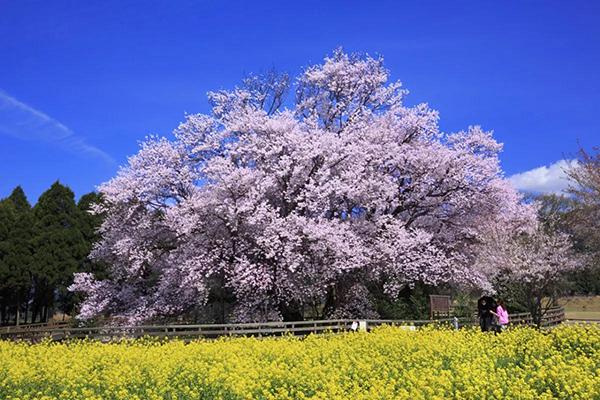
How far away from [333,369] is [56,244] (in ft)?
126

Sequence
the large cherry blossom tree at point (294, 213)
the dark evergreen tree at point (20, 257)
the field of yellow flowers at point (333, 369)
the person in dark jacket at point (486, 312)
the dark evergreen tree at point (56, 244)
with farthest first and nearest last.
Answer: the dark evergreen tree at point (56, 244)
the dark evergreen tree at point (20, 257)
the large cherry blossom tree at point (294, 213)
the person in dark jacket at point (486, 312)
the field of yellow flowers at point (333, 369)

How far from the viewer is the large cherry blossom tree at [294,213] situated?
82.1 ft

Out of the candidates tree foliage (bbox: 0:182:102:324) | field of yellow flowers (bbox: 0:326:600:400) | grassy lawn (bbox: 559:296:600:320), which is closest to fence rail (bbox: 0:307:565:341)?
field of yellow flowers (bbox: 0:326:600:400)

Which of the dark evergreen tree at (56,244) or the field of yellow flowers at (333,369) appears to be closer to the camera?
the field of yellow flowers at (333,369)

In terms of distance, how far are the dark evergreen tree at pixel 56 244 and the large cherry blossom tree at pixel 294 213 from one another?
15430 millimetres

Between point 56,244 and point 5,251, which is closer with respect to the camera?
point 5,251

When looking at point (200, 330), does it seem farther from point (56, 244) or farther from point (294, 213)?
point (56, 244)

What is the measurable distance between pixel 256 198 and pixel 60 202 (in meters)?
27.6

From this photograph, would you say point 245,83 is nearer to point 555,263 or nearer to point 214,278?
point 214,278

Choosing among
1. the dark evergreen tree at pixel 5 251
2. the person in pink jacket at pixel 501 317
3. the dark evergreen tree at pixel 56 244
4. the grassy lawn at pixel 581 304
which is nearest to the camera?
the person in pink jacket at pixel 501 317

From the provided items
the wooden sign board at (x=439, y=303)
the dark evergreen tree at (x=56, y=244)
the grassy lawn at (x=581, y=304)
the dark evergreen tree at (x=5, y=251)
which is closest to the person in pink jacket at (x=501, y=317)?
the wooden sign board at (x=439, y=303)

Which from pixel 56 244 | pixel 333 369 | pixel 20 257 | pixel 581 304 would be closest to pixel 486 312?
pixel 333 369

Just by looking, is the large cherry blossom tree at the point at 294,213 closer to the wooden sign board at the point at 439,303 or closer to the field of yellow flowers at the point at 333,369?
the wooden sign board at the point at 439,303

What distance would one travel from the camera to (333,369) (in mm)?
10086
